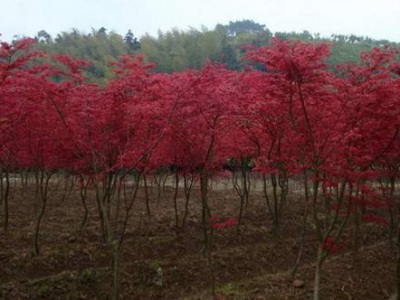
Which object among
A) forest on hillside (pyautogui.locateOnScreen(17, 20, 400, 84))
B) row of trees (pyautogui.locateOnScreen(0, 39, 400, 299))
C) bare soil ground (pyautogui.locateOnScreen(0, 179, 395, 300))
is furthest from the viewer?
forest on hillside (pyautogui.locateOnScreen(17, 20, 400, 84))

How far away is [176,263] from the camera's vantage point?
13.7 m

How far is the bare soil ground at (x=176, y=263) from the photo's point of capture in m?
11.6

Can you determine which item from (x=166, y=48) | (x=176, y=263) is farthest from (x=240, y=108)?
(x=166, y=48)

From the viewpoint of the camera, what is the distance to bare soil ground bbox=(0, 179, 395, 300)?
11609mm

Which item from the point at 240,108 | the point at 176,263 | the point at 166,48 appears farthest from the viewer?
the point at 166,48

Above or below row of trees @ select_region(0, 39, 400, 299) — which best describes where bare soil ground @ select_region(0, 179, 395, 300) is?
below

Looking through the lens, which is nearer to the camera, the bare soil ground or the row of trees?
the row of trees

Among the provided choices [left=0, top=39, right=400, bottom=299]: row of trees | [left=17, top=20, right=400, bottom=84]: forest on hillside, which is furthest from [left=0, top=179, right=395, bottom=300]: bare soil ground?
[left=17, top=20, right=400, bottom=84]: forest on hillside

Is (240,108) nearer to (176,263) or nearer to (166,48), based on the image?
(176,263)

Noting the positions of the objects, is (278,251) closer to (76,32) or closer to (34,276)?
(34,276)

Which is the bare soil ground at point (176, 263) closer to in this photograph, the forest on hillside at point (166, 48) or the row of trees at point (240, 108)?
the row of trees at point (240, 108)

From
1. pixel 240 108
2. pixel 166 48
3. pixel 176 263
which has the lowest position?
pixel 176 263

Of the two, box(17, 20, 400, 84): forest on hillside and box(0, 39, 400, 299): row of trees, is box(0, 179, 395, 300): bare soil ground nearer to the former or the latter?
box(0, 39, 400, 299): row of trees

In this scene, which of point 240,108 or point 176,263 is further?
point 176,263
